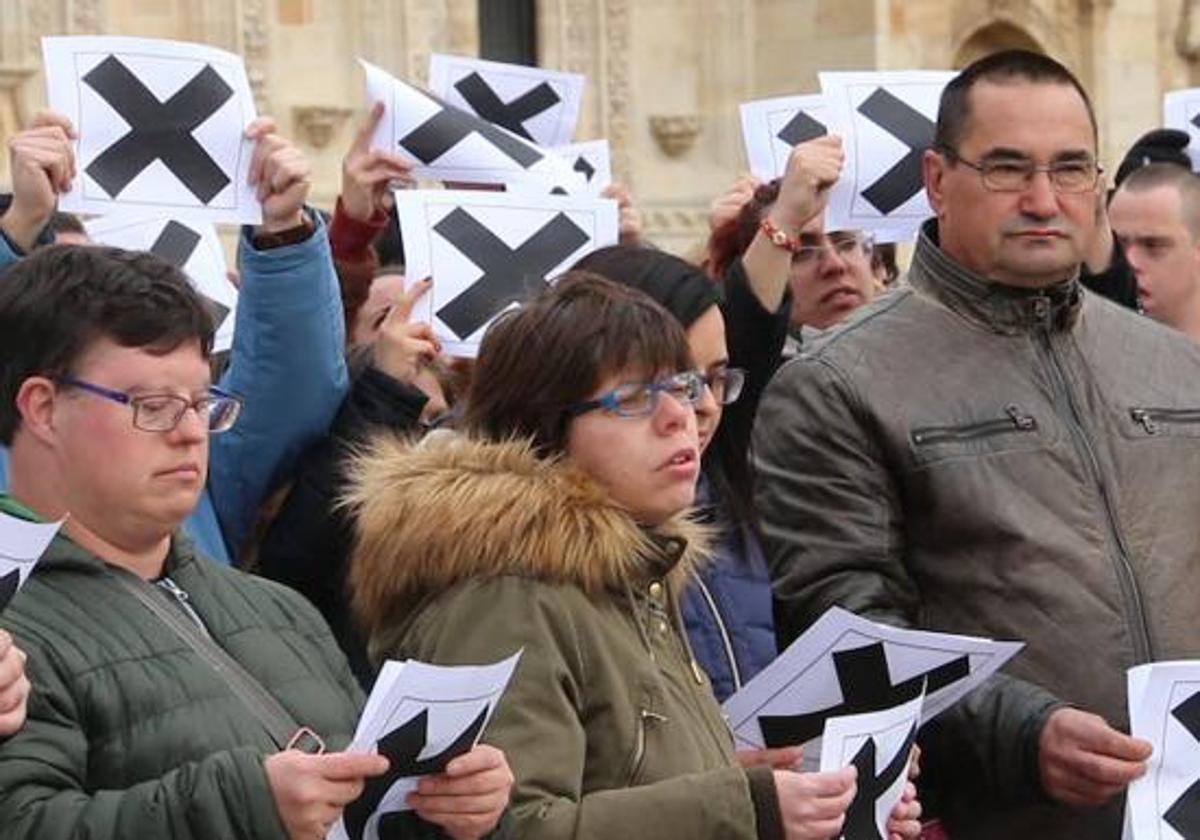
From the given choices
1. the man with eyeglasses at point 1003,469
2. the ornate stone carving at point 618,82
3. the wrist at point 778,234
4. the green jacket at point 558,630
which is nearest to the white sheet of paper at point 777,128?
the wrist at point 778,234

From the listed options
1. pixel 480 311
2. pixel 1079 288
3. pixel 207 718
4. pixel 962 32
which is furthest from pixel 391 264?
pixel 962 32

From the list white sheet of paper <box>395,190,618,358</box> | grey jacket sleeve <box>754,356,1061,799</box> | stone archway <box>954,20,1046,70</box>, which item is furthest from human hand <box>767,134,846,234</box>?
stone archway <box>954,20,1046,70</box>

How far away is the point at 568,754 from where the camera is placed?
15.4 ft

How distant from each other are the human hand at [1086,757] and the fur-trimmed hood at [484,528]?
2.41 ft

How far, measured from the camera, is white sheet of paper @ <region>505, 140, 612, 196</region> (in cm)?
754

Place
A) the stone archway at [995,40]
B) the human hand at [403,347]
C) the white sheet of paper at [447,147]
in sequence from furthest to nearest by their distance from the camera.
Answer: the stone archway at [995,40] < the white sheet of paper at [447,147] < the human hand at [403,347]

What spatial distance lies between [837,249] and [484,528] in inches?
113

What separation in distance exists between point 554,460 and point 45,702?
3.12ft

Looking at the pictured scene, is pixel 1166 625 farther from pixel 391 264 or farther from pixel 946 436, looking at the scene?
pixel 391 264

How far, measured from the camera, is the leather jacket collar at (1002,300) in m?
5.77

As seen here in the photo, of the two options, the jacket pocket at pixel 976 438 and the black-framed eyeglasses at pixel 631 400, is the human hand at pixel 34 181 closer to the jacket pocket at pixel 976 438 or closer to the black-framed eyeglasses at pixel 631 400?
the black-framed eyeglasses at pixel 631 400

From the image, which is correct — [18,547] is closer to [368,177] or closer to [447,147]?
[368,177]

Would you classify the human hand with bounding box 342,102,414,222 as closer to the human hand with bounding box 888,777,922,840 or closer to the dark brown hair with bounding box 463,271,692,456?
the dark brown hair with bounding box 463,271,692,456

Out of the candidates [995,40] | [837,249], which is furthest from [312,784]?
[995,40]
